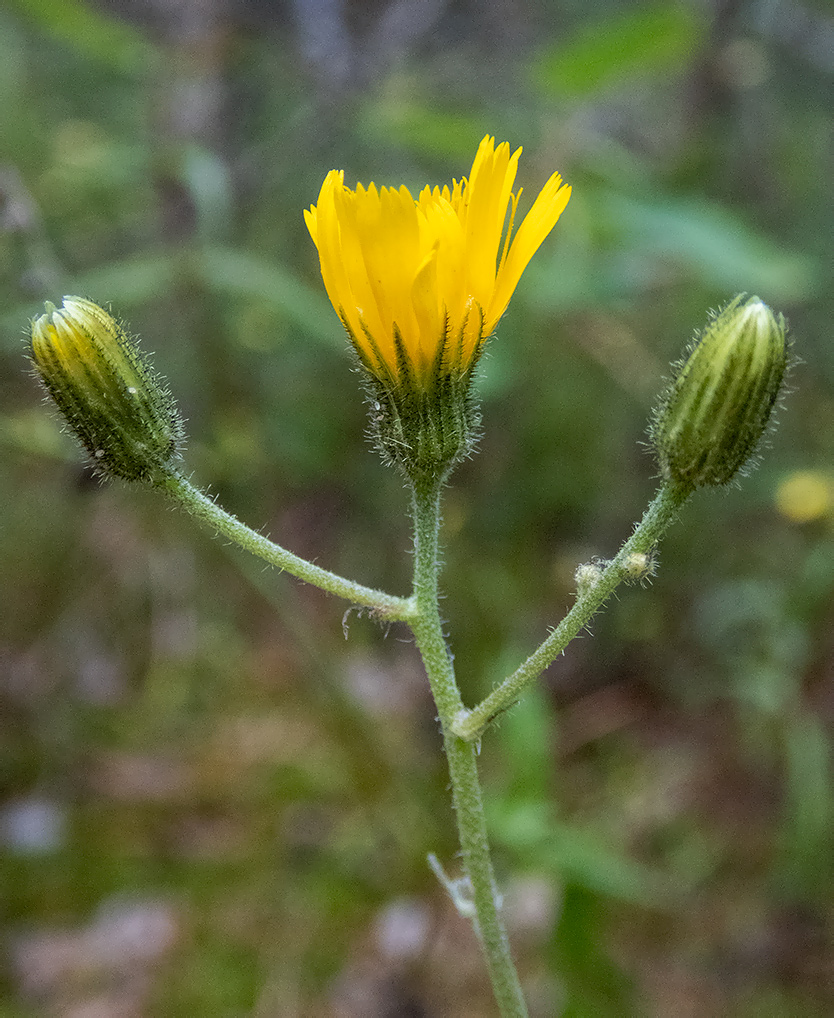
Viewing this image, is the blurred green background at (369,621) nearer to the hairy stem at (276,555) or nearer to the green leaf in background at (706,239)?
the green leaf in background at (706,239)

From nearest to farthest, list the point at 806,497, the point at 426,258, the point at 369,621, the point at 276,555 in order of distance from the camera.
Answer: the point at 426,258 < the point at 276,555 < the point at 806,497 < the point at 369,621

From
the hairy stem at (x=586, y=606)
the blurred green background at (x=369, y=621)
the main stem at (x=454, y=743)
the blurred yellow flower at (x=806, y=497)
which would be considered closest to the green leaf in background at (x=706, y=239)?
the blurred green background at (x=369, y=621)

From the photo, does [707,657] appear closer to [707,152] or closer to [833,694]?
[833,694]

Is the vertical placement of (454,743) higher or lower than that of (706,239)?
lower

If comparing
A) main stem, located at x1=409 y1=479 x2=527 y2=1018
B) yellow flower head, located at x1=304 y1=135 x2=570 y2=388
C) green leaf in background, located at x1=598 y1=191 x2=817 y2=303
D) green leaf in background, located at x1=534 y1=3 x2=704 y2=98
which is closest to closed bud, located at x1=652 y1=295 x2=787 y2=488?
yellow flower head, located at x1=304 y1=135 x2=570 y2=388

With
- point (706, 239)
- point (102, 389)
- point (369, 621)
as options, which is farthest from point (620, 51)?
point (369, 621)

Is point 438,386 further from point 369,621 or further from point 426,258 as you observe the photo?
point 369,621

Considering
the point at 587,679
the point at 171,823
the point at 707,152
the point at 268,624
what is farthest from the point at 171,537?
the point at 707,152

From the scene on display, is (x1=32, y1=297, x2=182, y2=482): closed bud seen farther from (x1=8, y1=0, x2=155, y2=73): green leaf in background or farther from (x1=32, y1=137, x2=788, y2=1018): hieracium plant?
(x1=8, y1=0, x2=155, y2=73): green leaf in background
